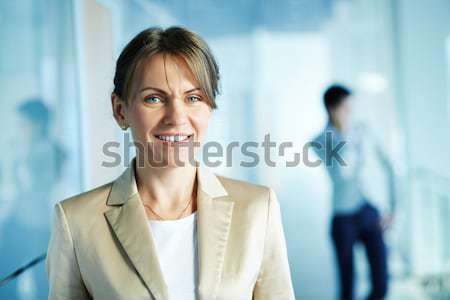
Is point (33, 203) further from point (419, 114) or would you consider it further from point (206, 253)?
point (419, 114)

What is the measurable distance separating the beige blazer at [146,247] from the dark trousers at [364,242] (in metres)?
2.20

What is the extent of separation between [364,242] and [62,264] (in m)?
2.51

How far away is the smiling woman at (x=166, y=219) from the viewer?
3.43 feet

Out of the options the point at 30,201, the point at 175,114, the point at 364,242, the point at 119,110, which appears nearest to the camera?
the point at 175,114

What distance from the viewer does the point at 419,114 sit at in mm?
3430

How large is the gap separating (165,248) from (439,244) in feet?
9.40

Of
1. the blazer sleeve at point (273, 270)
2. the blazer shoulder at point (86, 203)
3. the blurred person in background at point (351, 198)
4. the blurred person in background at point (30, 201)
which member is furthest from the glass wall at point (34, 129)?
the blurred person in background at point (351, 198)

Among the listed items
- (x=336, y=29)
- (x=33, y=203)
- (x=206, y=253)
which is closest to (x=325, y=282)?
(x=336, y=29)

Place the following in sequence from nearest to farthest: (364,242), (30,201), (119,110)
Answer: (119,110), (30,201), (364,242)

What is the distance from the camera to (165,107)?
1.06m

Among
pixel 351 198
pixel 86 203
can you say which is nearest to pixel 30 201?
pixel 86 203

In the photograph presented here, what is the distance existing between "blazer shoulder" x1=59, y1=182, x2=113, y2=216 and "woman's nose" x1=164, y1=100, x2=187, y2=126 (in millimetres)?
230

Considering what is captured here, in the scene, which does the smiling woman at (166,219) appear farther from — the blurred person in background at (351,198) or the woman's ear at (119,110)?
the blurred person in background at (351,198)

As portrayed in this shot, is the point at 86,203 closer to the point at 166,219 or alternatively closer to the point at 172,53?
the point at 166,219
